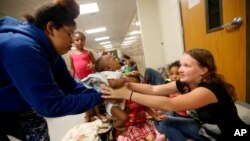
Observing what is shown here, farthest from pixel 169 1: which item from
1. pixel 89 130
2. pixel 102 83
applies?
pixel 102 83

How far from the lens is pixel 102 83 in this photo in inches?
57.0

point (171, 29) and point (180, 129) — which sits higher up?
A: point (171, 29)

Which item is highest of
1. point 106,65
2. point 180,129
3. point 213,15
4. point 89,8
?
point 89,8

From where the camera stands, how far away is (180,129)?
72.8 inches

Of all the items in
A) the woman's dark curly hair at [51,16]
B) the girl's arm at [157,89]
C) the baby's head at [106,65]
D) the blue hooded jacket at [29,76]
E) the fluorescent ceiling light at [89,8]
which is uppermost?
the fluorescent ceiling light at [89,8]

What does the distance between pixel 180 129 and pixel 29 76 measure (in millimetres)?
1387

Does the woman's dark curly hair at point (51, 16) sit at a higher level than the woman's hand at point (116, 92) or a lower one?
higher

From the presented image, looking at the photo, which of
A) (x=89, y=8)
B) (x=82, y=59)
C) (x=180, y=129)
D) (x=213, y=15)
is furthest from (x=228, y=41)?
(x=89, y=8)

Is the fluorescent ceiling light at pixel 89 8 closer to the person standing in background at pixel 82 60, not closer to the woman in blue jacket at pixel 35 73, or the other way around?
the person standing in background at pixel 82 60

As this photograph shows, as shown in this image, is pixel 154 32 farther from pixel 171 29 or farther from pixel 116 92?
pixel 116 92

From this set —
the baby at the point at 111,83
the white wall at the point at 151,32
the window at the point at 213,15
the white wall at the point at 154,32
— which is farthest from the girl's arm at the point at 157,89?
the white wall at the point at 151,32

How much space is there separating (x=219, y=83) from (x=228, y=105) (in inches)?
5.9

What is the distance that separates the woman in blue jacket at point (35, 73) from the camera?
0.86 m

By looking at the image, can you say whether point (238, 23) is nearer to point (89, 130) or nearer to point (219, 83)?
point (219, 83)
